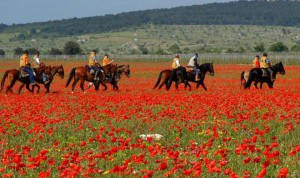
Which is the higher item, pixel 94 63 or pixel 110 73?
pixel 94 63

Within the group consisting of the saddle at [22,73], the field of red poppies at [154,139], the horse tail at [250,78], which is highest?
the saddle at [22,73]

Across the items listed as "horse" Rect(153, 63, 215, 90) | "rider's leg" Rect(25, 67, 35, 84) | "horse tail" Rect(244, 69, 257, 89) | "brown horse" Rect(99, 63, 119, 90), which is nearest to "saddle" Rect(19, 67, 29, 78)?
"rider's leg" Rect(25, 67, 35, 84)

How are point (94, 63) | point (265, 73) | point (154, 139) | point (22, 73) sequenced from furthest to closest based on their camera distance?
point (94, 63) → point (265, 73) → point (22, 73) → point (154, 139)

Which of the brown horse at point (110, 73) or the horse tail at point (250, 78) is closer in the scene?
the horse tail at point (250, 78)

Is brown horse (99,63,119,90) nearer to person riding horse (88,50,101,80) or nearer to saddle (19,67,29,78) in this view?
person riding horse (88,50,101,80)

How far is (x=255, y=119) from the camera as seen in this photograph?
1463 cm

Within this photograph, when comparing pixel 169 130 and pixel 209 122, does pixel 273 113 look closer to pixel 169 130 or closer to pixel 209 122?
pixel 209 122

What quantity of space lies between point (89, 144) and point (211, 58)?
323 ft

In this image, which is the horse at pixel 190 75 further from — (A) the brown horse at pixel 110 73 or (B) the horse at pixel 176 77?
(A) the brown horse at pixel 110 73

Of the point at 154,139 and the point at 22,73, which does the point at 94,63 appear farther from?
Result: the point at 154,139

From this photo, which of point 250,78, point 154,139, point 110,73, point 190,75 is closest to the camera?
point 154,139

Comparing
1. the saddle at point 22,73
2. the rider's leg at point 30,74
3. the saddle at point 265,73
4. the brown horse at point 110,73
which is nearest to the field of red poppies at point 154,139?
the rider's leg at point 30,74

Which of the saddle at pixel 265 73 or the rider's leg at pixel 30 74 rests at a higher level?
the rider's leg at pixel 30 74

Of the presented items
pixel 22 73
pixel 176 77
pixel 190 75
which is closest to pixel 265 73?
pixel 190 75
